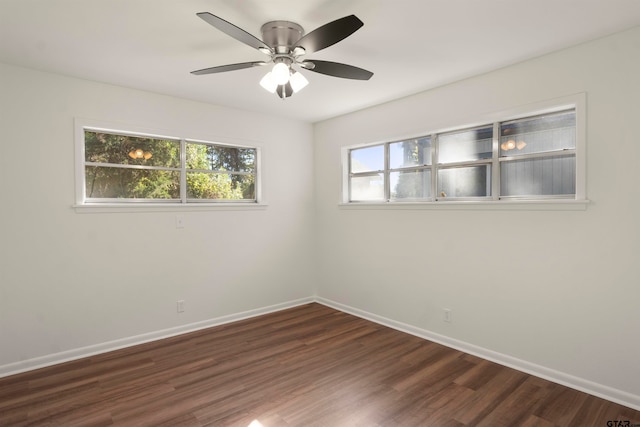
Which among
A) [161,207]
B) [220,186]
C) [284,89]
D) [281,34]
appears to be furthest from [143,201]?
[281,34]

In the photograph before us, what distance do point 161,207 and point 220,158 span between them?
95cm

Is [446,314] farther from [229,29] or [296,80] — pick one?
[229,29]

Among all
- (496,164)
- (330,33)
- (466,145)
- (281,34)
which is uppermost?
(281,34)

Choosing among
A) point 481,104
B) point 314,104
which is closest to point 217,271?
point 314,104

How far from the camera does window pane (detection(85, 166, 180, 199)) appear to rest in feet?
11.0

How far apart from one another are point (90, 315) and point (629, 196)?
4509mm

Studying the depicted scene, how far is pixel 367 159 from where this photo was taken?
14.5ft

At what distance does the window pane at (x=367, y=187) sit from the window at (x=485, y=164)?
0.04 ft

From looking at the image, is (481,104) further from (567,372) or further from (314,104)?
(567,372)

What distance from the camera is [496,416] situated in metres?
2.27

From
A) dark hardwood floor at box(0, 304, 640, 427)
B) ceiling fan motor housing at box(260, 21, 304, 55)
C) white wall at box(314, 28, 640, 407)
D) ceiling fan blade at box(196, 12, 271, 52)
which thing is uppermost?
ceiling fan motor housing at box(260, 21, 304, 55)

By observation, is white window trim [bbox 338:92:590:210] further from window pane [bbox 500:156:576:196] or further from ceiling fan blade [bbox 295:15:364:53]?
ceiling fan blade [bbox 295:15:364:53]

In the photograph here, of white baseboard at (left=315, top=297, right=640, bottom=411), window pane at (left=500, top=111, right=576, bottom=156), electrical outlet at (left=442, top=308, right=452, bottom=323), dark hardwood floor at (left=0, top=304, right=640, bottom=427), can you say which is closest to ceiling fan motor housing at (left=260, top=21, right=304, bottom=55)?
window pane at (left=500, top=111, right=576, bottom=156)

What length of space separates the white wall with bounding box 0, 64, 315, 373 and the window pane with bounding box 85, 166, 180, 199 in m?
0.22
